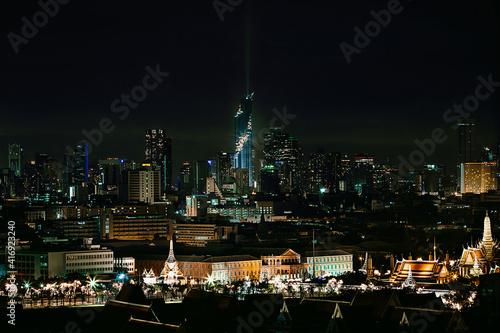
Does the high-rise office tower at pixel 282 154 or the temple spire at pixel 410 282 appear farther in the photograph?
the high-rise office tower at pixel 282 154

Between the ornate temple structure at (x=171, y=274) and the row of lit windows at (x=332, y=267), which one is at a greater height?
the ornate temple structure at (x=171, y=274)

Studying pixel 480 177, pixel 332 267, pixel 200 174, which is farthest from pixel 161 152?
pixel 332 267

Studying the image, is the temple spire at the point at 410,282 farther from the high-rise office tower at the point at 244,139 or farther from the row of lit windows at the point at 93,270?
the high-rise office tower at the point at 244,139

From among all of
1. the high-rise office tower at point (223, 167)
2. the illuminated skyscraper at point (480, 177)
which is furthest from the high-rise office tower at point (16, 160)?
the illuminated skyscraper at point (480, 177)

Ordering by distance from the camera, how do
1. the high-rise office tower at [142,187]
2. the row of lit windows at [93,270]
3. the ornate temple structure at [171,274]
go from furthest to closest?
the high-rise office tower at [142,187]
the row of lit windows at [93,270]
the ornate temple structure at [171,274]

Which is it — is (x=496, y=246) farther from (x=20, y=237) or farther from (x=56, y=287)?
(x=20, y=237)

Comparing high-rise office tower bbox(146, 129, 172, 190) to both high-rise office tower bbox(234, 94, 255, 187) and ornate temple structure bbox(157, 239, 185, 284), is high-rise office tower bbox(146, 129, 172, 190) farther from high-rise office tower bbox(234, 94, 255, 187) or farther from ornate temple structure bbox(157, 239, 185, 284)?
ornate temple structure bbox(157, 239, 185, 284)
